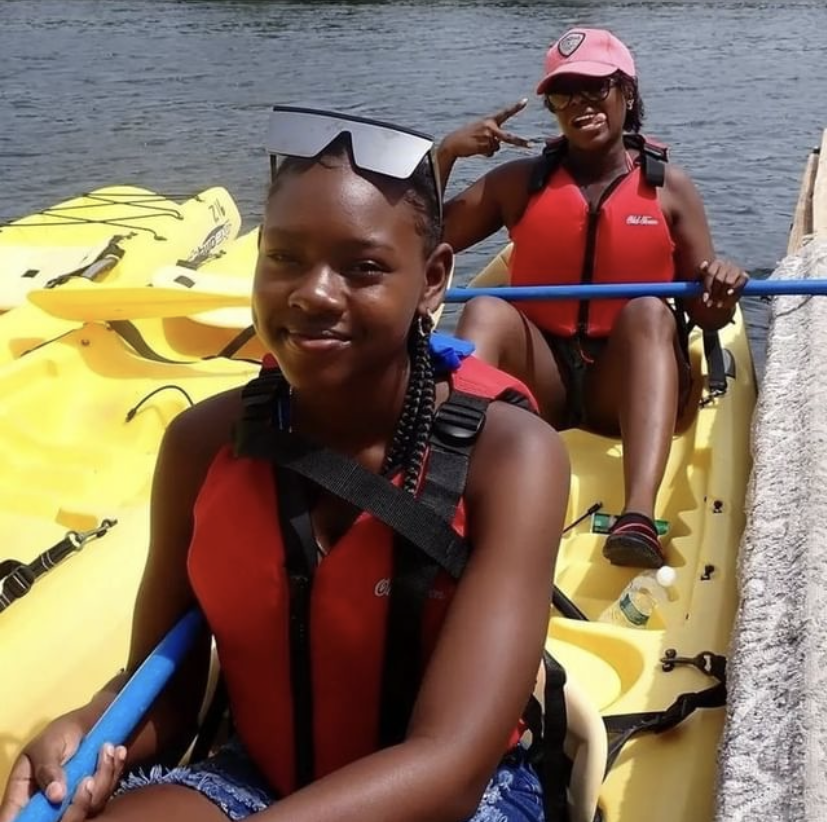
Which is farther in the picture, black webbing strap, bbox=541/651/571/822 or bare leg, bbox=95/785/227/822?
black webbing strap, bbox=541/651/571/822

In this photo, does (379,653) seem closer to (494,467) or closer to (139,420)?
(494,467)

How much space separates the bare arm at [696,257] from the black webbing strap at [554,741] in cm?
165

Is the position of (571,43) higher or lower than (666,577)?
higher

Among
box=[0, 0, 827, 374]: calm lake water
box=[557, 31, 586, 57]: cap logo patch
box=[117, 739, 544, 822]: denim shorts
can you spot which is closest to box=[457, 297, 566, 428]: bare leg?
box=[557, 31, 586, 57]: cap logo patch

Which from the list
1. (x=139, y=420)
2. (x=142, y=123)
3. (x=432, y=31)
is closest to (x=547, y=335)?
(x=139, y=420)

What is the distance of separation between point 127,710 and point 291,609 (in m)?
0.23

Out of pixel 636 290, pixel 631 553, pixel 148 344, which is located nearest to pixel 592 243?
pixel 636 290

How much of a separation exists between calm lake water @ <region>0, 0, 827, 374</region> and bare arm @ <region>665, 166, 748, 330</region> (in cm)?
193

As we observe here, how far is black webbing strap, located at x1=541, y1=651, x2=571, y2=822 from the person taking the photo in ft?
4.64

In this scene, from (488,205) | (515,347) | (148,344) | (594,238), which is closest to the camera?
(515,347)

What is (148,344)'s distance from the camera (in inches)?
142

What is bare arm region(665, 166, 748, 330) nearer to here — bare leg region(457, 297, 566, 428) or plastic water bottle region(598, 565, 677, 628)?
bare leg region(457, 297, 566, 428)

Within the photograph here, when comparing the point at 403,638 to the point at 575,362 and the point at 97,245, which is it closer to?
the point at 575,362

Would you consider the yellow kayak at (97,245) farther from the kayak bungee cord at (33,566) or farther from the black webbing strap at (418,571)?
the black webbing strap at (418,571)
